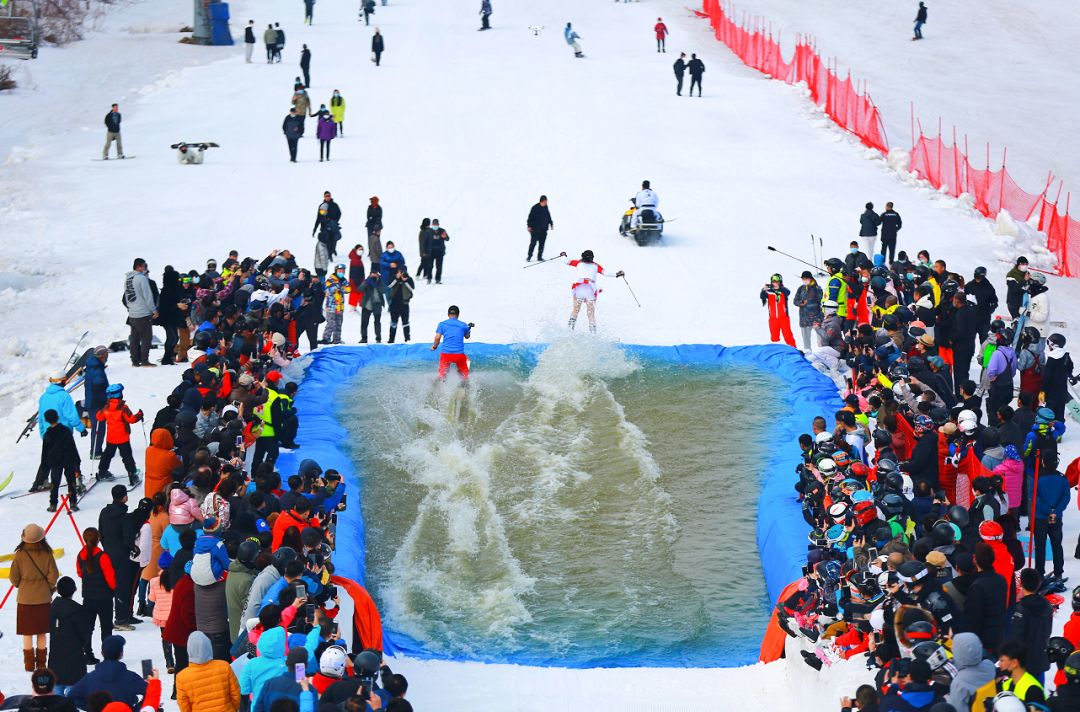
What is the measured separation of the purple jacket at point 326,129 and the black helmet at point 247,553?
19989 millimetres

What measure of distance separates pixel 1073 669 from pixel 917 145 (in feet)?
79.8

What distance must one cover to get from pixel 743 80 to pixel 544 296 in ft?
52.1

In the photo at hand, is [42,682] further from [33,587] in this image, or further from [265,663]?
[33,587]

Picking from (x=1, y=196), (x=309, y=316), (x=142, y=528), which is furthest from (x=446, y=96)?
(x=142, y=528)

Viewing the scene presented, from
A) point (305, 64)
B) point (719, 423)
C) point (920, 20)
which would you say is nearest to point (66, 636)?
point (719, 423)

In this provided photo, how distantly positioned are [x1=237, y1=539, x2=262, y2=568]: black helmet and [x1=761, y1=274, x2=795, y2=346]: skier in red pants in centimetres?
1056

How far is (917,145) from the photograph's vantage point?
30.3m

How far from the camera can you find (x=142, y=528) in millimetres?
10852

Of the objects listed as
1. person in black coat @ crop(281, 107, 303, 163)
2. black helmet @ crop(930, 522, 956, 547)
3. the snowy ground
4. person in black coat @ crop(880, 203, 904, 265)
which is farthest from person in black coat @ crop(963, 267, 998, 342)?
person in black coat @ crop(281, 107, 303, 163)

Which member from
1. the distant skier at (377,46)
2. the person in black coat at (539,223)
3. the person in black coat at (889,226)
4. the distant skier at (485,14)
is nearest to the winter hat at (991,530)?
the person in black coat at (889,226)

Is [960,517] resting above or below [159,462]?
above

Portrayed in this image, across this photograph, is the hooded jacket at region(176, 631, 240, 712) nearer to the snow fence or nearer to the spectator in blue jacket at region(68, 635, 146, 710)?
the spectator in blue jacket at region(68, 635, 146, 710)

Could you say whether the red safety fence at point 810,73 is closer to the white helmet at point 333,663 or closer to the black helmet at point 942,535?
the black helmet at point 942,535

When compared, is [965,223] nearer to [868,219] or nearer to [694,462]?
[868,219]
